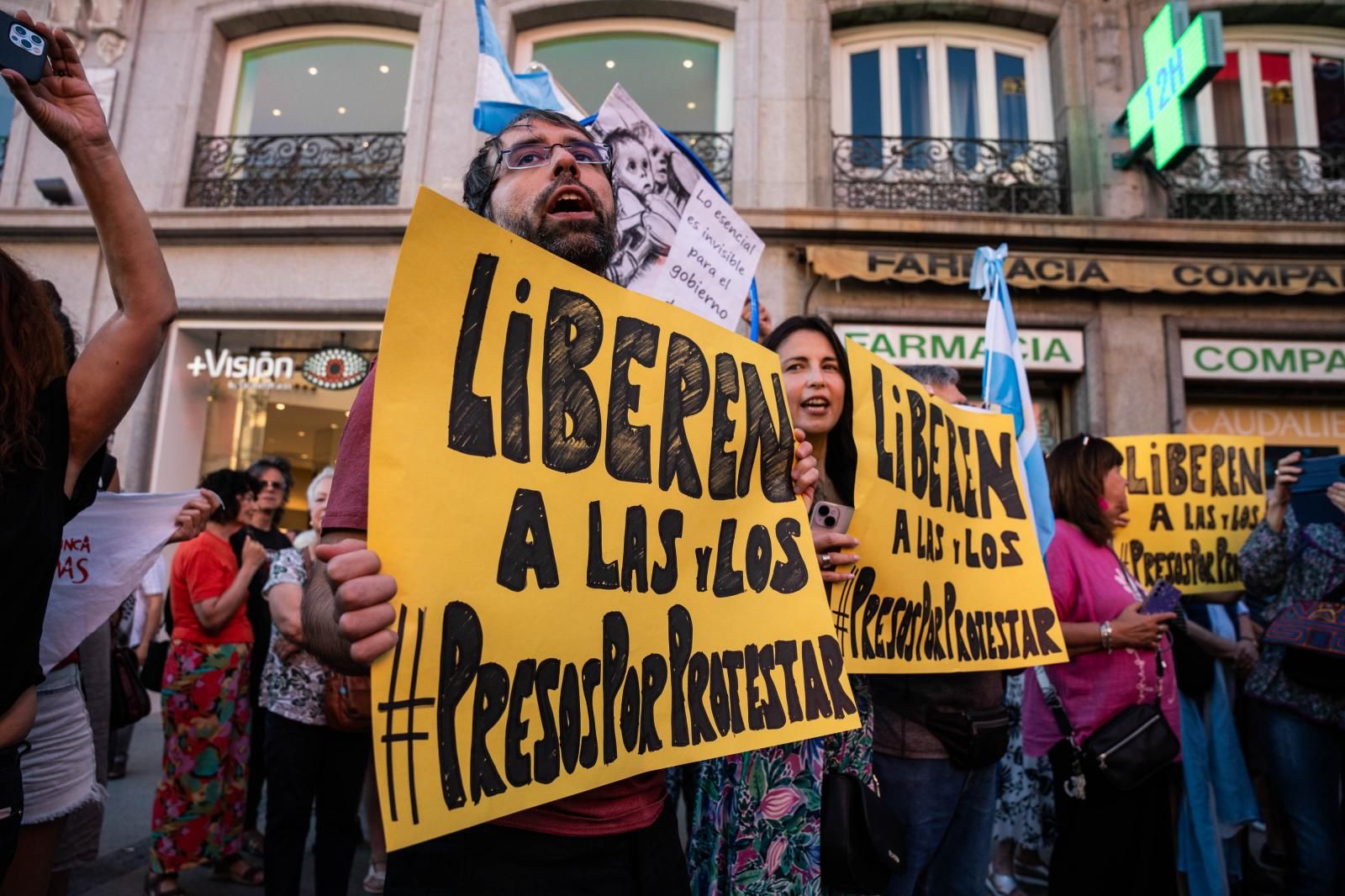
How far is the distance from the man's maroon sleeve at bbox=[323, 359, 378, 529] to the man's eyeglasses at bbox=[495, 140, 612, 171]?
643 mm

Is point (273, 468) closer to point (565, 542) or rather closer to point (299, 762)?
point (299, 762)

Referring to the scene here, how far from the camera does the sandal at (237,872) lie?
3.94m

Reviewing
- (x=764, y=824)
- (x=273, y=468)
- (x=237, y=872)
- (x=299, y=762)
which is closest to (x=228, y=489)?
(x=273, y=468)

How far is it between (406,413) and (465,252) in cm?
28

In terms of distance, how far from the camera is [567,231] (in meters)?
1.55

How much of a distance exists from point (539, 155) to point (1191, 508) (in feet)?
12.1

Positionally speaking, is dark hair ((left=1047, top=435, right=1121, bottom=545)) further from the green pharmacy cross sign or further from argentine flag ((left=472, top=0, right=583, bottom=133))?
the green pharmacy cross sign

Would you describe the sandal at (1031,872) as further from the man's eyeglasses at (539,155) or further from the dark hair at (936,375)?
the man's eyeglasses at (539,155)

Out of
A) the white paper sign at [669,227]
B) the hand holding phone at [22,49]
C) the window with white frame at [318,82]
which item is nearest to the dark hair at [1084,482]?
the white paper sign at [669,227]

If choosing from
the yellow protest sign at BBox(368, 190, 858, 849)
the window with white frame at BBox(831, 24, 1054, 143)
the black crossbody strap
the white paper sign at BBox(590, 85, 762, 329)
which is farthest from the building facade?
the yellow protest sign at BBox(368, 190, 858, 849)

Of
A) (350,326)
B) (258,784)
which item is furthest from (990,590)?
(350,326)

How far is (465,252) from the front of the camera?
1175mm

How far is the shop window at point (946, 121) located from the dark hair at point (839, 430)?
23.5 feet

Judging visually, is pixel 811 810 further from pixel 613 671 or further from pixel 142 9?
pixel 142 9
